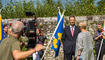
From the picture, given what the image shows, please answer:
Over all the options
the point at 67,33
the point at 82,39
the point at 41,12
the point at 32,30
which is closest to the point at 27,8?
the point at 41,12

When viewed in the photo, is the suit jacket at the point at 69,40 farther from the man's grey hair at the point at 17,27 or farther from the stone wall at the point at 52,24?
the man's grey hair at the point at 17,27

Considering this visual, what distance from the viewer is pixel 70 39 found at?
6215 millimetres

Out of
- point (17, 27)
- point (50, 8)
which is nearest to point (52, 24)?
point (50, 8)

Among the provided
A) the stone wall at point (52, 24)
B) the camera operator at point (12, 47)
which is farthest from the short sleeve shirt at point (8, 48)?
the stone wall at point (52, 24)

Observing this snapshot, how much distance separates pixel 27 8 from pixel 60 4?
1.42 m

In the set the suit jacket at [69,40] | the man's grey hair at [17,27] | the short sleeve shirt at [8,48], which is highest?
the man's grey hair at [17,27]

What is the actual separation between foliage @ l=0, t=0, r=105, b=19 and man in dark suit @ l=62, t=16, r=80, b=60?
2.44 meters

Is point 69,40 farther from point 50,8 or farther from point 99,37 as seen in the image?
point 50,8

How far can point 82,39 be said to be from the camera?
16.8 feet

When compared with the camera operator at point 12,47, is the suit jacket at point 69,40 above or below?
below

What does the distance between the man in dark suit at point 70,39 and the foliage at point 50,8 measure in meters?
2.44

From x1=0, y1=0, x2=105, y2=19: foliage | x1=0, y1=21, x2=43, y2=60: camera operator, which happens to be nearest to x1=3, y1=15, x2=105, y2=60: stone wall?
x1=0, y1=0, x2=105, y2=19: foliage

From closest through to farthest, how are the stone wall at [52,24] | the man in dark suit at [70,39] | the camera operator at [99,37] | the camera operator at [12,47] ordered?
the camera operator at [12,47] < the man in dark suit at [70,39] < the camera operator at [99,37] < the stone wall at [52,24]

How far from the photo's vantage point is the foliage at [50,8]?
862 centimetres
